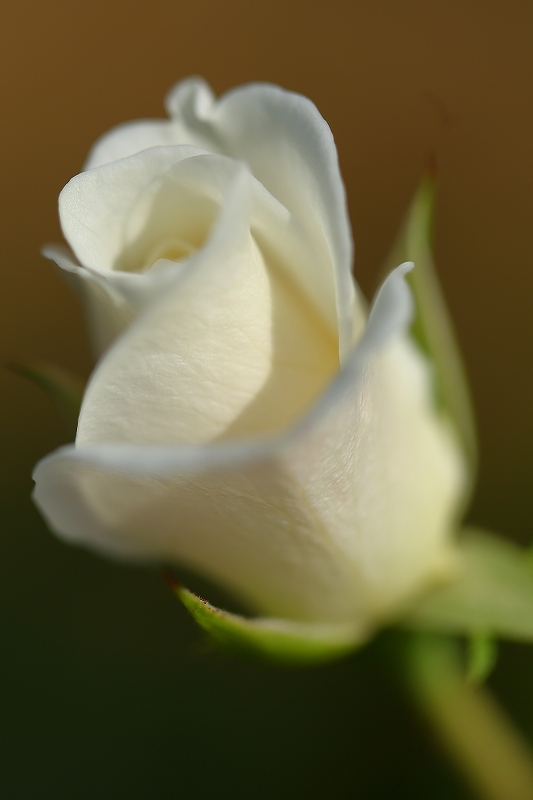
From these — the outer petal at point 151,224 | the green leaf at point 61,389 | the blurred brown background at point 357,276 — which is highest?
the outer petal at point 151,224

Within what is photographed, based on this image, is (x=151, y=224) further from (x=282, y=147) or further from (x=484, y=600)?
(x=484, y=600)

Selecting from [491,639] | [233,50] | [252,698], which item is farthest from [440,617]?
[233,50]

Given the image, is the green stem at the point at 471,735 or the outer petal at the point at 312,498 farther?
the green stem at the point at 471,735

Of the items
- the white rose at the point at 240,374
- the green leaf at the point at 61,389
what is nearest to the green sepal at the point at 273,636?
the white rose at the point at 240,374

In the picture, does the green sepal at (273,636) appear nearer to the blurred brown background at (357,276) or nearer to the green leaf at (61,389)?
the green leaf at (61,389)

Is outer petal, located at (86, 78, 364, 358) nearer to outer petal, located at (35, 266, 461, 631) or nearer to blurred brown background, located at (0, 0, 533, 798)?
outer petal, located at (35, 266, 461, 631)

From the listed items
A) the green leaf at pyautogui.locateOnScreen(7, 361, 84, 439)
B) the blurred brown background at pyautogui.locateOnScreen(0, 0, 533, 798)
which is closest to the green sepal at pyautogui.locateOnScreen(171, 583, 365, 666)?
the green leaf at pyautogui.locateOnScreen(7, 361, 84, 439)

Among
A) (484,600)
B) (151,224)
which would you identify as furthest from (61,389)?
(484,600)
